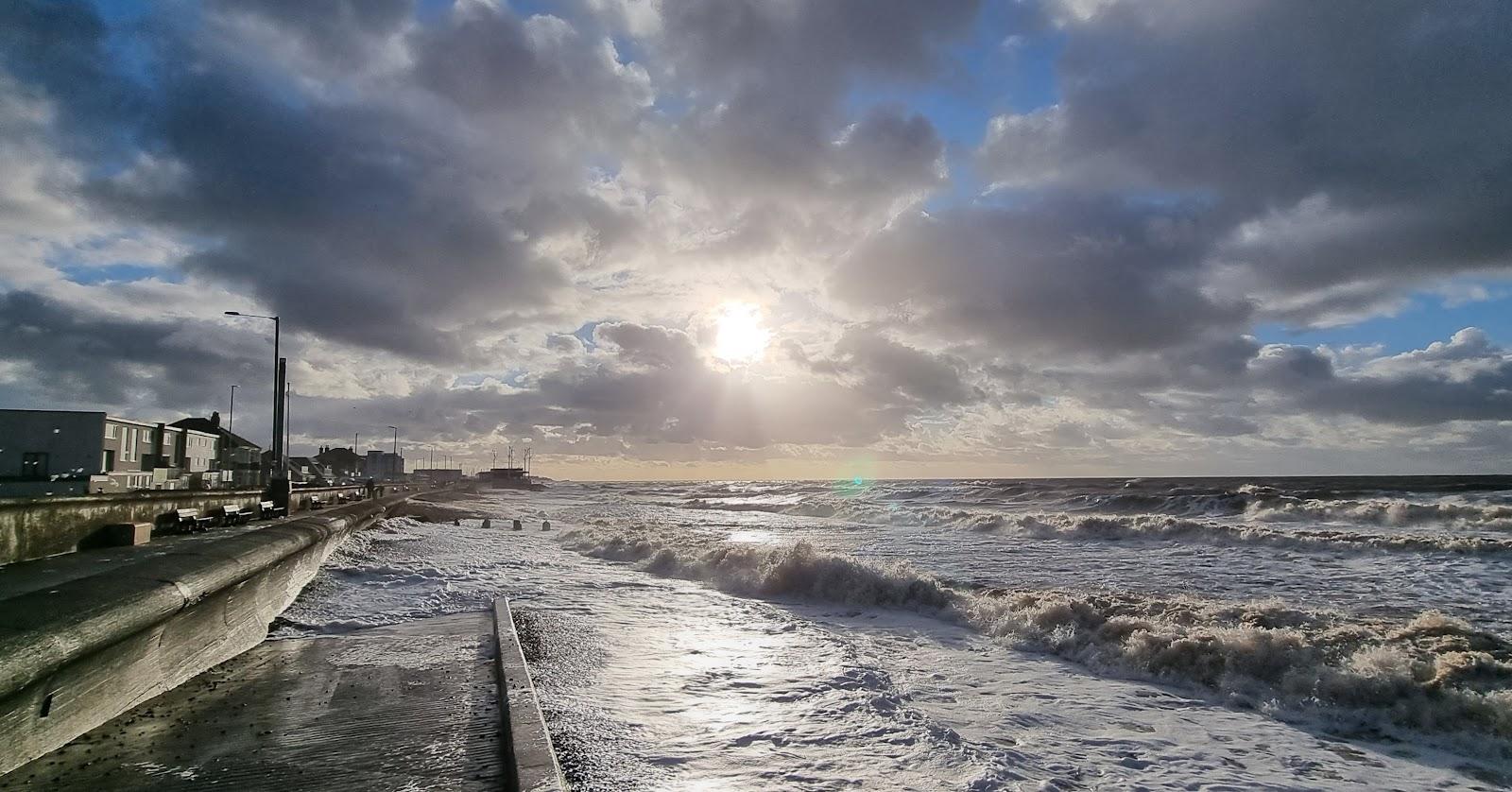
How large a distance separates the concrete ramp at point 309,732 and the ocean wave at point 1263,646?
7.40 m

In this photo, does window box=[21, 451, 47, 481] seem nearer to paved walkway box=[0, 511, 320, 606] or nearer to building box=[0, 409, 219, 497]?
building box=[0, 409, 219, 497]

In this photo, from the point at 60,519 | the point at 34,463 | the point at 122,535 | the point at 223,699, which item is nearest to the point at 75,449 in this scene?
the point at 34,463

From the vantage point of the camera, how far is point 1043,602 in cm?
1178

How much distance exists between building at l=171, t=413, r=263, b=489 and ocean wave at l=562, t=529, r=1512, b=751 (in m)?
64.7

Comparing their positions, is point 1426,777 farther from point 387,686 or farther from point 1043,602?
point 387,686

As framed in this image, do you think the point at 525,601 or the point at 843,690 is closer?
the point at 843,690

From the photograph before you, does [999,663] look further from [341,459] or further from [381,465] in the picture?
[381,465]

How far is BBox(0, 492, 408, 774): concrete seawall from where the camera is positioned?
4.68 metres

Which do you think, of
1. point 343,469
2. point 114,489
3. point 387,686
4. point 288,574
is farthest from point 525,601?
point 343,469

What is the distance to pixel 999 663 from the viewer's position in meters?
9.49

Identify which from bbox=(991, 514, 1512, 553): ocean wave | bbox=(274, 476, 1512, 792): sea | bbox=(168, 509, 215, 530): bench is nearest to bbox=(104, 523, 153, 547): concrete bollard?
bbox=(168, 509, 215, 530): bench

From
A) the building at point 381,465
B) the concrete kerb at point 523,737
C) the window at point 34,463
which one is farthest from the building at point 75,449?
the building at point 381,465

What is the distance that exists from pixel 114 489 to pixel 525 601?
31346 millimetres

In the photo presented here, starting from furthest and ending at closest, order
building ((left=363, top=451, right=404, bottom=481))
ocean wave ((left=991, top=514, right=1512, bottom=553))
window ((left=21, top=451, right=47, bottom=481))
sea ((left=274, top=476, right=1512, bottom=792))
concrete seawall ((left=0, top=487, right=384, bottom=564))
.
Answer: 1. building ((left=363, top=451, right=404, bottom=481))
2. window ((left=21, top=451, right=47, bottom=481))
3. ocean wave ((left=991, top=514, right=1512, bottom=553))
4. concrete seawall ((left=0, top=487, right=384, bottom=564))
5. sea ((left=274, top=476, right=1512, bottom=792))
